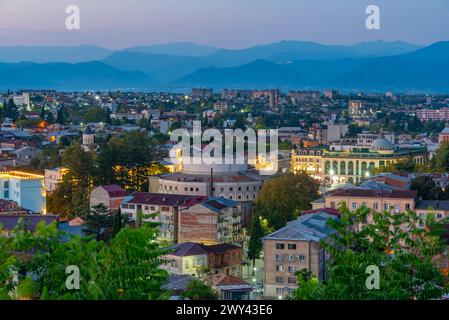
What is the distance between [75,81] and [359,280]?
80367mm

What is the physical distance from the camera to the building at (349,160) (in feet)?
101

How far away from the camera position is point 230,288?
13109 millimetres

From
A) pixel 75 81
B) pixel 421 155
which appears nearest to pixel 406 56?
pixel 75 81

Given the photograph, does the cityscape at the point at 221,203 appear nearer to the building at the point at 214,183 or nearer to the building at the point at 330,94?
the building at the point at 214,183

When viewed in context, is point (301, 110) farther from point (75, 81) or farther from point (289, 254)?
point (289, 254)

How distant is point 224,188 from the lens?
2392 cm

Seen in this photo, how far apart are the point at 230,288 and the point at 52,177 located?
47.3ft

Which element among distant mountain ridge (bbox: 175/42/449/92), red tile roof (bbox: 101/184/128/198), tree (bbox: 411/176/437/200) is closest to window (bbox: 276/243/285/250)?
tree (bbox: 411/176/437/200)

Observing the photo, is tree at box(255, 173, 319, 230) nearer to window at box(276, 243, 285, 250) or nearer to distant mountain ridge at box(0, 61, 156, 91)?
window at box(276, 243, 285, 250)

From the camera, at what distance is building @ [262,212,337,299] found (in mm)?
14516

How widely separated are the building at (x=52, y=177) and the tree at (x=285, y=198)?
6.57m

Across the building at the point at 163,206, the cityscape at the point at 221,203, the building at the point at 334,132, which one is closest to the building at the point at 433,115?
the cityscape at the point at 221,203

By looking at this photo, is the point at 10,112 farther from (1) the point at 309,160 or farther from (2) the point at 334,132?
(1) the point at 309,160

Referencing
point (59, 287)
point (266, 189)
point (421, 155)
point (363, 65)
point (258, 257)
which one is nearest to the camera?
point (59, 287)
